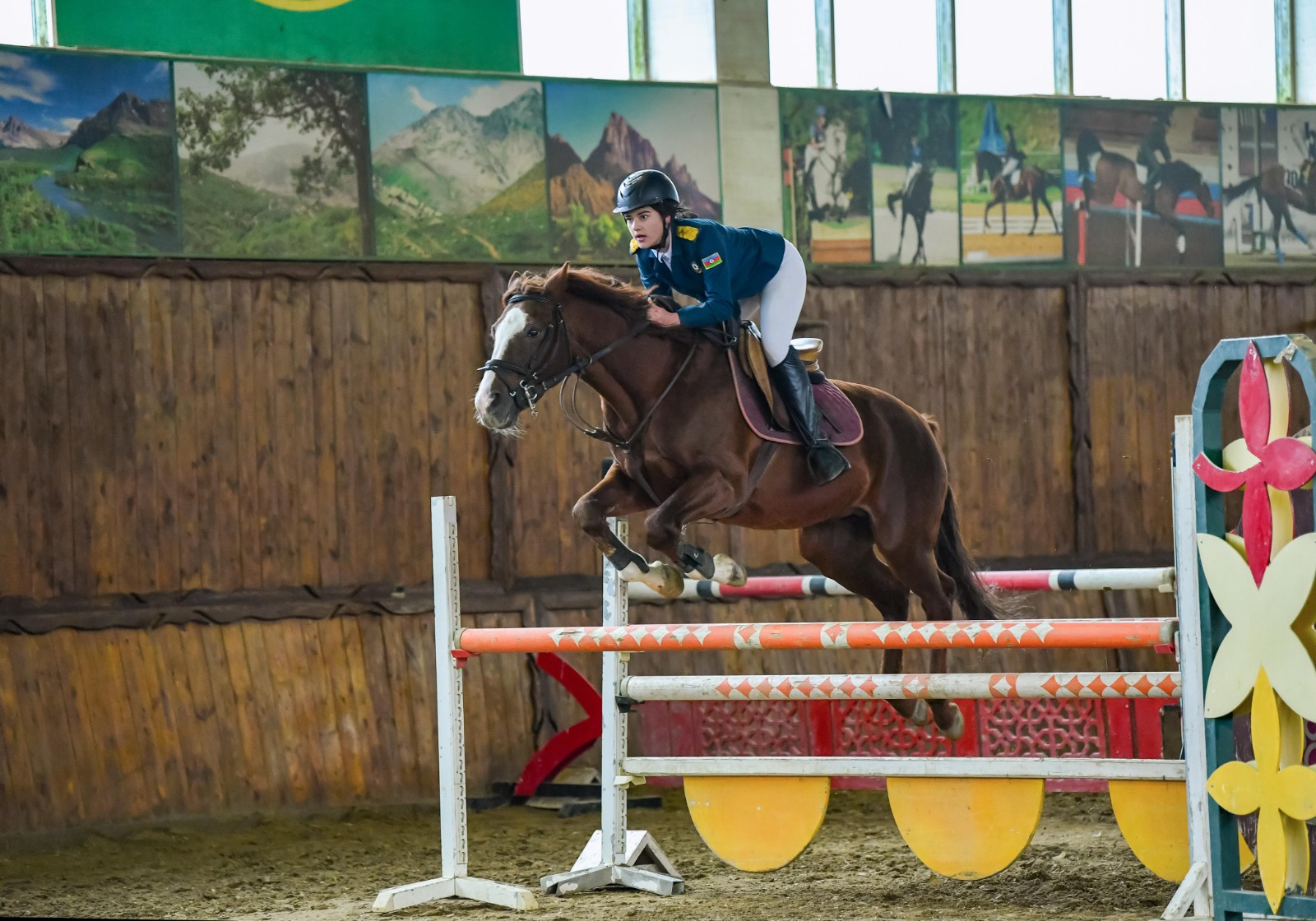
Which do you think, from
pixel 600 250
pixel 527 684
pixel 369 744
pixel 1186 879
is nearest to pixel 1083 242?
pixel 600 250

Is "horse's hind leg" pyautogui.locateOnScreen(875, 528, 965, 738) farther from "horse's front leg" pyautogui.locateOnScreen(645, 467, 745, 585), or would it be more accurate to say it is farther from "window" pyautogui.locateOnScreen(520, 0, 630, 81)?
"window" pyautogui.locateOnScreen(520, 0, 630, 81)

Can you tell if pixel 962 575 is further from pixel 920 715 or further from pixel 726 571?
pixel 726 571

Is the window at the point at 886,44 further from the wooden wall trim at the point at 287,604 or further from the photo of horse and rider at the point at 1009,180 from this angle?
the wooden wall trim at the point at 287,604

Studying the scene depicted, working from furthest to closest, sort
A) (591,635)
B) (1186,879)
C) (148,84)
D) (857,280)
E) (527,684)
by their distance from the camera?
(857,280) < (527,684) < (148,84) < (591,635) < (1186,879)

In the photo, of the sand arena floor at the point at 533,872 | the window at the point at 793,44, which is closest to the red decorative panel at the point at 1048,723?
the sand arena floor at the point at 533,872

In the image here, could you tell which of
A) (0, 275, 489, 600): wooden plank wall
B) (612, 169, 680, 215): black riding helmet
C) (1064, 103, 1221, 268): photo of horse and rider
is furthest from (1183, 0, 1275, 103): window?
(612, 169, 680, 215): black riding helmet

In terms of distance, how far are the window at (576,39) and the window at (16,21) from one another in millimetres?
2299

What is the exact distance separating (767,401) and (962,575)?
1.08 meters

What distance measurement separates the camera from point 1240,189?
8469 mm

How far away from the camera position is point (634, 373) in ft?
14.0

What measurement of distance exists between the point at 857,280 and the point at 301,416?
3044 millimetres

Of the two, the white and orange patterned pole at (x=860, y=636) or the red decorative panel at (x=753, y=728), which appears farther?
the red decorative panel at (x=753, y=728)

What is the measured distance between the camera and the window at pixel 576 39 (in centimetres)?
747

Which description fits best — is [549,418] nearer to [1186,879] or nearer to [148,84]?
[148,84]
